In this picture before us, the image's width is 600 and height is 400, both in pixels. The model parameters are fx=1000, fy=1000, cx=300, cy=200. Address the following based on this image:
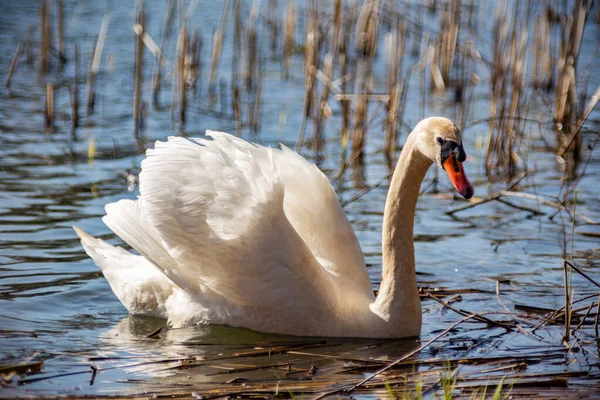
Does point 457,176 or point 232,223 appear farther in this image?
point 232,223

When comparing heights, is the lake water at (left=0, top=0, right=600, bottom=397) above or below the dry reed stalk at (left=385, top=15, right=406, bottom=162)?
below

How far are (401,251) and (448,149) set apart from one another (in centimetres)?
83

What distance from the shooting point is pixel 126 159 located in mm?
11180

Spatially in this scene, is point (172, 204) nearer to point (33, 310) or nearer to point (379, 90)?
point (33, 310)

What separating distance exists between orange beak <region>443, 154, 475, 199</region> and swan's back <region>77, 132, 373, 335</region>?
1.05 meters

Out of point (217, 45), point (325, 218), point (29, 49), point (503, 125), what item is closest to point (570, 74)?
point (503, 125)

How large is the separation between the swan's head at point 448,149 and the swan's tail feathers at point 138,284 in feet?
6.71

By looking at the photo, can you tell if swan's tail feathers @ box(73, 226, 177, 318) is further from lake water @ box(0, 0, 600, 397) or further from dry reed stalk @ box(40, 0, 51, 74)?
dry reed stalk @ box(40, 0, 51, 74)

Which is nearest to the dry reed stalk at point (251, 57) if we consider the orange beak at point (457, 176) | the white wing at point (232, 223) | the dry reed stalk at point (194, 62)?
the dry reed stalk at point (194, 62)

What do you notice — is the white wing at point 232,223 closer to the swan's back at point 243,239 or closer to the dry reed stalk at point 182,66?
the swan's back at point 243,239

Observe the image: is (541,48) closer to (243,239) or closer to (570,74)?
(570,74)

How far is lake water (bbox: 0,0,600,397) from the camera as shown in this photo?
547 cm

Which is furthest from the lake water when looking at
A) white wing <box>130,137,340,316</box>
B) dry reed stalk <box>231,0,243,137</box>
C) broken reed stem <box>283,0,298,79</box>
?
broken reed stem <box>283,0,298,79</box>

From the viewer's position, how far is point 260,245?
6.12 m
